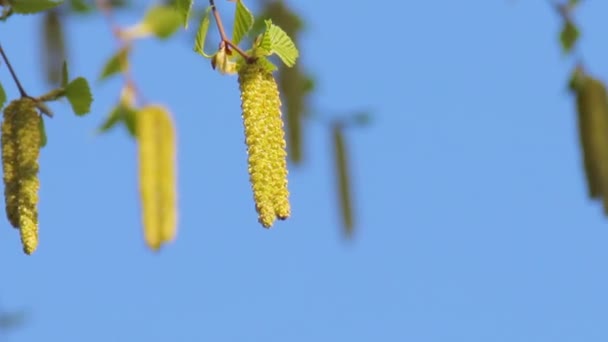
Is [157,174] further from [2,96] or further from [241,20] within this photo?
[2,96]

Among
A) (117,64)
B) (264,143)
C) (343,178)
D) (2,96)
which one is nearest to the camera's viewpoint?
(264,143)

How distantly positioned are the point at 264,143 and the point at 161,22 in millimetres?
428

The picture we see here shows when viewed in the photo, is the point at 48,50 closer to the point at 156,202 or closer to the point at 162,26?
the point at 162,26

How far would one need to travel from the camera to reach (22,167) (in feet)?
7.41

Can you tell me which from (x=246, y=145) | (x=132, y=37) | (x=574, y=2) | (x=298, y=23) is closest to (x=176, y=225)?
(x=246, y=145)

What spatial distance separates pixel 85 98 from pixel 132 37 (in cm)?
18

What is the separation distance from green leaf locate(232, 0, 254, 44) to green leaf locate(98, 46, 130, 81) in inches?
A: 8.6

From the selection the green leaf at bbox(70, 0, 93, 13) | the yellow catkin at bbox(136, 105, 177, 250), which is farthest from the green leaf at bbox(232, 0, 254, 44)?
the green leaf at bbox(70, 0, 93, 13)

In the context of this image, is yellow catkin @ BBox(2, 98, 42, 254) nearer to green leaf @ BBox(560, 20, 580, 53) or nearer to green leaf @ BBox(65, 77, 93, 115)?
green leaf @ BBox(65, 77, 93, 115)

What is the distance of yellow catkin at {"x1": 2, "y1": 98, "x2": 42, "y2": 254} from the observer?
2199 millimetres

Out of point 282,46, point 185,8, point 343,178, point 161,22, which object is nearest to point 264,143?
point 282,46

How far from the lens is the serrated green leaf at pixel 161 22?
238cm

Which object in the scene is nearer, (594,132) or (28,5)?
(28,5)

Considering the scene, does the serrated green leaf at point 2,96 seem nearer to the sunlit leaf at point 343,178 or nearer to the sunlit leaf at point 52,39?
the sunlit leaf at point 52,39
